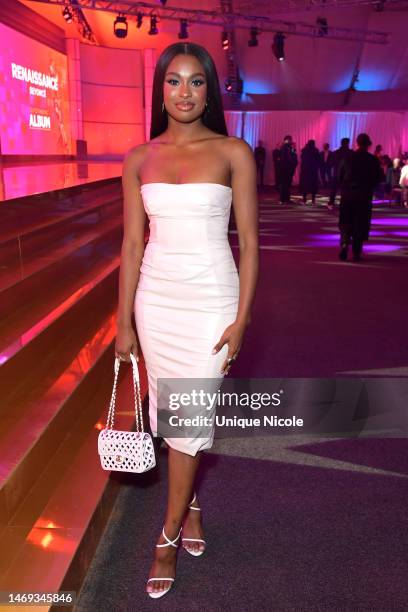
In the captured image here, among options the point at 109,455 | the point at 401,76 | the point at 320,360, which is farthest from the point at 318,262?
the point at 401,76

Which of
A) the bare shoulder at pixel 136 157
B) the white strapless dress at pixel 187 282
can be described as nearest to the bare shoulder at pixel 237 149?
the white strapless dress at pixel 187 282

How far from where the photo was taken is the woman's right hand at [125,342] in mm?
1935

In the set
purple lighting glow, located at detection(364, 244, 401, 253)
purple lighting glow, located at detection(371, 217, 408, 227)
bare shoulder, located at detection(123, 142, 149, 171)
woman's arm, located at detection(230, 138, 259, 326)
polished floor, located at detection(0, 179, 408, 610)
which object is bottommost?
purple lighting glow, located at detection(371, 217, 408, 227)

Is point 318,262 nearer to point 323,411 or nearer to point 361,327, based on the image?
point 361,327

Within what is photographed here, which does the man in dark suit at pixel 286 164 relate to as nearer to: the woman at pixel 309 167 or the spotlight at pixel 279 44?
the woman at pixel 309 167

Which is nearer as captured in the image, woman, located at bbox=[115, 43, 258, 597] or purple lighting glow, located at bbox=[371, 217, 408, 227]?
woman, located at bbox=[115, 43, 258, 597]

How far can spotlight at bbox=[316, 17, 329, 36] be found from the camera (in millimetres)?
17781

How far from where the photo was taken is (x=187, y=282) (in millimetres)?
1808

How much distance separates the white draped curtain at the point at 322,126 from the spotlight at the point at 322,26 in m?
3.87

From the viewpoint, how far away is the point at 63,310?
3346mm

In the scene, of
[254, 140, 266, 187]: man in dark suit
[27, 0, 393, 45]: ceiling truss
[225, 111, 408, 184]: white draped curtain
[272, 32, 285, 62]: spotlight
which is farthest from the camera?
[225, 111, 408, 184]: white draped curtain

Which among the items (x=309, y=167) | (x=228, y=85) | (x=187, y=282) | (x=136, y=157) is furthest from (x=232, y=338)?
(x=228, y=85)

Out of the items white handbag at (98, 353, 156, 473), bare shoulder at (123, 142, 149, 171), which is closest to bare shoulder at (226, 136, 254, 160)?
bare shoulder at (123, 142, 149, 171)

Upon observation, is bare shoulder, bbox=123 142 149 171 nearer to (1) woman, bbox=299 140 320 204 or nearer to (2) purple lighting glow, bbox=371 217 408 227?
(2) purple lighting glow, bbox=371 217 408 227
